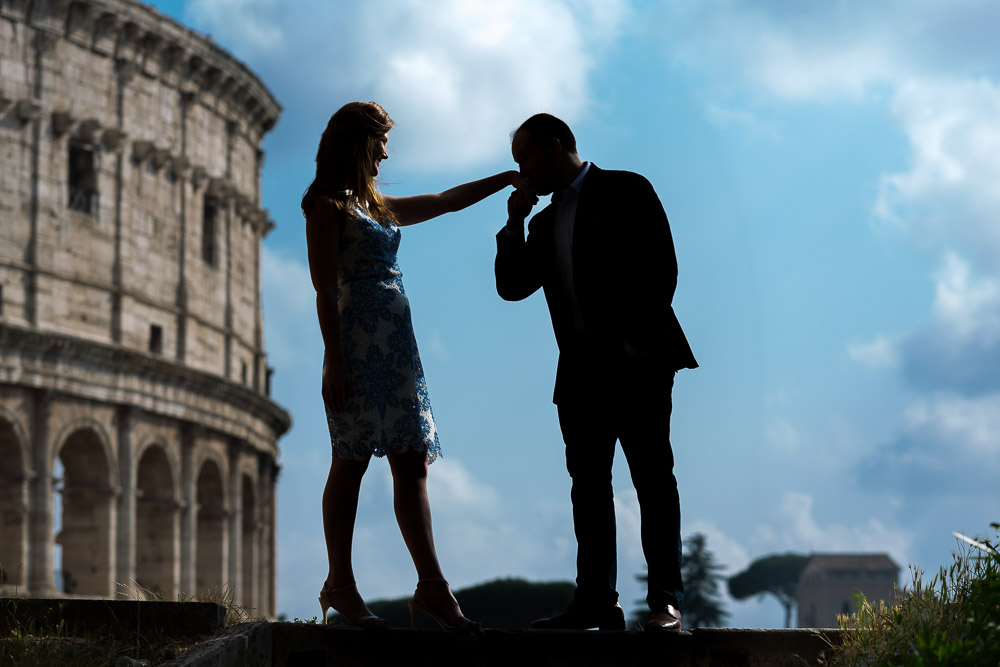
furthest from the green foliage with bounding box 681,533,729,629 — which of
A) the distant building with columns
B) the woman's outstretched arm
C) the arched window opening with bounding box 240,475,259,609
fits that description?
the woman's outstretched arm

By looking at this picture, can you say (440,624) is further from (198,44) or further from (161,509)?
(198,44)

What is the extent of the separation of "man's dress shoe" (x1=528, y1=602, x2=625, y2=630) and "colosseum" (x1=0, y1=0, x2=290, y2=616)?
22.9 meters

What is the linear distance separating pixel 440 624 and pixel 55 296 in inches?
1008

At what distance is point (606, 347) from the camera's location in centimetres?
597

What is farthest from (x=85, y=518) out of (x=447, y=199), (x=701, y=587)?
(x=701, y=587)

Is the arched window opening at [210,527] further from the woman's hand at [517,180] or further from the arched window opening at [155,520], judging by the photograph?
the woman's hand at [517,180]

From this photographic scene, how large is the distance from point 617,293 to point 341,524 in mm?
1475

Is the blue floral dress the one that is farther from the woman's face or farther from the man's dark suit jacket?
the man's dark suit jacket

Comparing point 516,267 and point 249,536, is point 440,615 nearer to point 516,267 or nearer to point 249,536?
point 516,267

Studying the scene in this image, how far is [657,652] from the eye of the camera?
222 inches

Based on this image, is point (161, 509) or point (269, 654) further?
point (161, 509)

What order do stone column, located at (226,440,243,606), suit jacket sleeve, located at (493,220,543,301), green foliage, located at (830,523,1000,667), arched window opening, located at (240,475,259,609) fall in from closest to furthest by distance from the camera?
green foliage, located at (830,523,1000,667) → suit jacket sleeve, located at (493,220,543,301) → stone column, located at (226,440,243,606) → arched window opening, located at (240,475,259,609)

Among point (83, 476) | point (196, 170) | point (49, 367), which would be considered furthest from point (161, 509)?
point (196, 170)

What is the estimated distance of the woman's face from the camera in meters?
6.12
